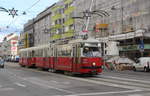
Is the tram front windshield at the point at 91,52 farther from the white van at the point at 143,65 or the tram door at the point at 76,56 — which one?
the white van at the point at 143,65

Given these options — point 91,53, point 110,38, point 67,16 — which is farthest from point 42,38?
point 91,53

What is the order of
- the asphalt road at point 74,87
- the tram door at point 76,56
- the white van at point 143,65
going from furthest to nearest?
the white van at point 143,65 → the tram door at point 76,56 → the asphalt road at point 74,87

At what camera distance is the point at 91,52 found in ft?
82.8

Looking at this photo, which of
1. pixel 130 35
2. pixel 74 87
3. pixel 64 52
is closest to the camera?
pixel 74 87

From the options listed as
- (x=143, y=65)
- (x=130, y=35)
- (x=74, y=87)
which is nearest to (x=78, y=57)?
(x=74, y=87)

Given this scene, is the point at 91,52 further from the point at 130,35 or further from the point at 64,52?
the point at 130,35

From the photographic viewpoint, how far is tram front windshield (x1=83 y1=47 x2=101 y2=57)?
81.9 ft

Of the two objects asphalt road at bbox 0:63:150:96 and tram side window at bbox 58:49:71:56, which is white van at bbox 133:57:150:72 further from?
asphalt road at bbox 0:63:150:96

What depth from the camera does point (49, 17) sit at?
93125mm

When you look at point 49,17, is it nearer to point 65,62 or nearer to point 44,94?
point 65,62

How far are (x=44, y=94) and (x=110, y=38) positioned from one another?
43.1 meters

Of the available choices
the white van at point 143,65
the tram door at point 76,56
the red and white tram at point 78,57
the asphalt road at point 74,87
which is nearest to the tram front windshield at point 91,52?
the red and white tram at point 78,57

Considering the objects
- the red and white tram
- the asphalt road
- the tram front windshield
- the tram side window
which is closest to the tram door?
the red and white tram

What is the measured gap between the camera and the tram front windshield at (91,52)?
81.9 feet
